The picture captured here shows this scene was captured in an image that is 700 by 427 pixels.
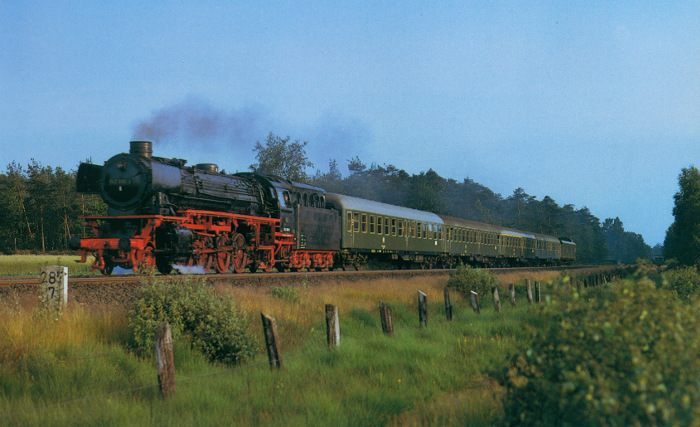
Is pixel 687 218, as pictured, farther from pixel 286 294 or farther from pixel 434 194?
pixel 286 294

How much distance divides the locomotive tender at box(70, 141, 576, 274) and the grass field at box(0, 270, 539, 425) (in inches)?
279

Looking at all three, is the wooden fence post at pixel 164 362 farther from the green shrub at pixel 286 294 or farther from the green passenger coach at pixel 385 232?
the green passenger coach at pixel 385 232

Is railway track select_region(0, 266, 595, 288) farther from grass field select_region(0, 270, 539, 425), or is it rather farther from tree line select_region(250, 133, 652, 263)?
tree line select_region(250, 133, 652, 263)

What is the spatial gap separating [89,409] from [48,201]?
231 ft

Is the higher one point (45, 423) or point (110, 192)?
point (110, 192)

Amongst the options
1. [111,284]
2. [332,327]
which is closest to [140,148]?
[111,284]

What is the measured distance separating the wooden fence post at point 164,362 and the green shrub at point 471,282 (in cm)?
1616

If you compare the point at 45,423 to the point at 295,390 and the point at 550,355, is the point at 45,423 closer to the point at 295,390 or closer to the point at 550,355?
the point at 295,390

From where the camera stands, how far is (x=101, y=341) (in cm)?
970

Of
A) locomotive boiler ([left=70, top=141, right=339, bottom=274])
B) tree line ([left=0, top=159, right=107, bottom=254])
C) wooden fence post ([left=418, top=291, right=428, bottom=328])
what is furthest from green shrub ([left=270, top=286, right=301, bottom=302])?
tree line ([left=0, top=159, right=107, bottom=254])

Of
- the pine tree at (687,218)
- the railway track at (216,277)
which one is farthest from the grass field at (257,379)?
the pine tree at (687,218)

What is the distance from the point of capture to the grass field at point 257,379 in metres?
6.54

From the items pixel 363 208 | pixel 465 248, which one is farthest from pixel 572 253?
pixel 363 208

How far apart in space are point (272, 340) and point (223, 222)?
1313 centimetres
